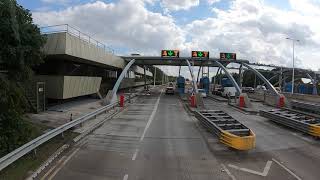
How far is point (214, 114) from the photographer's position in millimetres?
22266

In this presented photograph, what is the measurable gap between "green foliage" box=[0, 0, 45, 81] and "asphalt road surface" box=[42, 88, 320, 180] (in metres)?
4.88

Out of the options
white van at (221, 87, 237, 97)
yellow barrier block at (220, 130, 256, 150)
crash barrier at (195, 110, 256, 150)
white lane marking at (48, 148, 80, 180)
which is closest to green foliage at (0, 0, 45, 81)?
white lane marking at (48, 148, 80, 180)

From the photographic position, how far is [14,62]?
712 inches

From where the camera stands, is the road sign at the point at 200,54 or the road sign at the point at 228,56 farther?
the road sign at the point at 228,56

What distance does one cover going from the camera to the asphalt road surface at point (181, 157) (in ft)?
36.5

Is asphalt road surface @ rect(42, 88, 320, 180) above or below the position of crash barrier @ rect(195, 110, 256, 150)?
below

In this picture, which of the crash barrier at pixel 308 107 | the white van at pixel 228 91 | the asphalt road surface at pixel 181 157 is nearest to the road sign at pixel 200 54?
the white van at pixel 228 91

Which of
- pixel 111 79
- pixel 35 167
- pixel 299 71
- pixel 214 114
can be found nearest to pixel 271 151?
pixel 214 114

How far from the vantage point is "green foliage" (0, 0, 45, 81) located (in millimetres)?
16625

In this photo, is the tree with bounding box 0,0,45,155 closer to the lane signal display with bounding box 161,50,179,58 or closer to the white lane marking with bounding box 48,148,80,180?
the white lane marking with bounding box 48,148,80,180

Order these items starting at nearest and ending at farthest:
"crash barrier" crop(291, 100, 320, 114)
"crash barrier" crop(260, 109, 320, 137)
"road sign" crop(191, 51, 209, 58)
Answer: "crash barrier" crop(260, 109, 320, 137) → "crash barrier" crop(291, 100, 320, 114) → "road sign" crop(191, 51, 209, 58)

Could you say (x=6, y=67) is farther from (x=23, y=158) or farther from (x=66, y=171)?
(x=66, y=171)

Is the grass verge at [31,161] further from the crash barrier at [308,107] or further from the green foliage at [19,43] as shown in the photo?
the crash barrier at [308,107]

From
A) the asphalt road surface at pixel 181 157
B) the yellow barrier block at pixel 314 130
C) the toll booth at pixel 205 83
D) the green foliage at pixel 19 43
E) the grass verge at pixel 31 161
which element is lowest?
the asphalt road surface at pixel 181 157
